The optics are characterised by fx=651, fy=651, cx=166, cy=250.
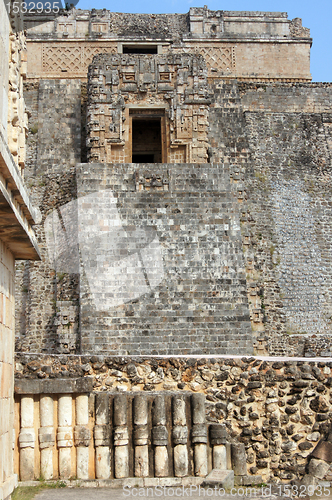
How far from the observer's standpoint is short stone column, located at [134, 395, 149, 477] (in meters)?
5.38

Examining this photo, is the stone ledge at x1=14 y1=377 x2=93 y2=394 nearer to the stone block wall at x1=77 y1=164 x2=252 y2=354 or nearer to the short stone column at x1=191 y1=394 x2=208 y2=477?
the short stone column at x1=191 y1=394 x2=208 y2=477

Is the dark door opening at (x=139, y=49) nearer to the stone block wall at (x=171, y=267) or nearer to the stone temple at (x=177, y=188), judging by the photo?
the stone temple at (x=177, y=188)

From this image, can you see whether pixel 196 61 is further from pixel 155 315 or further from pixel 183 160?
pixel 155 315

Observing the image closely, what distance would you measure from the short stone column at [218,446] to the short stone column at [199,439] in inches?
3.6

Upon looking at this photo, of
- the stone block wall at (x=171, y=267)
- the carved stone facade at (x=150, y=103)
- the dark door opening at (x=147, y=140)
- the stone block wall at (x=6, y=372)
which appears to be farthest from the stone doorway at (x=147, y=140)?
the stone block wall at (x=6, y=372)

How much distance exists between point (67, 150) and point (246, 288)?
6699 mm

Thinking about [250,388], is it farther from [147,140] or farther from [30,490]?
[147,140]

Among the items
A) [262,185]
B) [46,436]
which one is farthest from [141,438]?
[262,185]

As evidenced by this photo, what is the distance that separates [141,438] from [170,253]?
6571 millimetres

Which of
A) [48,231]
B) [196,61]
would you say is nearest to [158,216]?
[48,231]

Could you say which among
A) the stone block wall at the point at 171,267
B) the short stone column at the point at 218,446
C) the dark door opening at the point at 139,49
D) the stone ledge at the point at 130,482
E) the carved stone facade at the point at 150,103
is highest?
the dark door opening at the point at 139,49

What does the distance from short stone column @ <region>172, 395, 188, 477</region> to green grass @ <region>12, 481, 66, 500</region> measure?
0.95m

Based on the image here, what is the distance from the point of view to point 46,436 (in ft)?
17.6

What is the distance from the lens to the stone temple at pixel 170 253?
5449 mm
